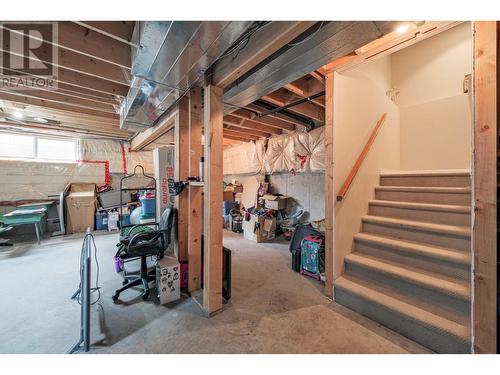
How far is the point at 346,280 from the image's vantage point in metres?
2.13

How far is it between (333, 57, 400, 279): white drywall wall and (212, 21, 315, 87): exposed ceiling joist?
1.08 metres

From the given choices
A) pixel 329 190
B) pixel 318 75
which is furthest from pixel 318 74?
pixel 329 190

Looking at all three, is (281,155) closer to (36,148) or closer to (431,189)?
(431,189)

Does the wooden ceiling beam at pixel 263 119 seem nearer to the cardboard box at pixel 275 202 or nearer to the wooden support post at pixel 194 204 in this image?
the wooden support post at pixel 194 204

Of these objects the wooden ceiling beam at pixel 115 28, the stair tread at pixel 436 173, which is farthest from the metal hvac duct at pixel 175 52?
the stair tread at pixel 436 173

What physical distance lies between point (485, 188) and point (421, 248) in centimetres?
90

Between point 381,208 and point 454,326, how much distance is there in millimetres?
1354

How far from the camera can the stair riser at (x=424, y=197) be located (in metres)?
2.13

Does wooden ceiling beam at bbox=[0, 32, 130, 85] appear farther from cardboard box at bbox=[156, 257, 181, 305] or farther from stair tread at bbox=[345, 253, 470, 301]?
stair tread at bbox=[345, 253, 470, 301]

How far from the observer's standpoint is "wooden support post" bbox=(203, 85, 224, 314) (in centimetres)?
187

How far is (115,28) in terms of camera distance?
1695 millimetres
